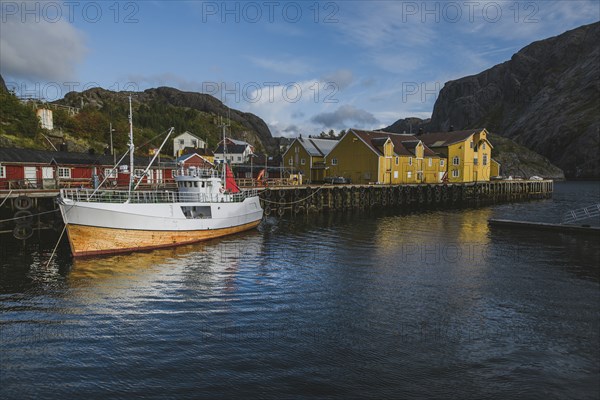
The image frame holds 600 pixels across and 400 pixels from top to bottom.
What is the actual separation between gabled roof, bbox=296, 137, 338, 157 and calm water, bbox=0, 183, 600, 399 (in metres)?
50.0

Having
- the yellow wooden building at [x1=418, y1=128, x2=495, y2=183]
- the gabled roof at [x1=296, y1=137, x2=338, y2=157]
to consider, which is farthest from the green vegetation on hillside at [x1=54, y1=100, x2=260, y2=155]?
the yellow wooden building at [x1=418, y1=128, x2=495, y2=183]

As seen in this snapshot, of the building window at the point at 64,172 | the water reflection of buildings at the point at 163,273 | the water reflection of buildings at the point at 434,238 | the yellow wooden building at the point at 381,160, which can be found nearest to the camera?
the water reflection of buildings at the point at 163,273

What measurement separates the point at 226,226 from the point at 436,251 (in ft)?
55.7

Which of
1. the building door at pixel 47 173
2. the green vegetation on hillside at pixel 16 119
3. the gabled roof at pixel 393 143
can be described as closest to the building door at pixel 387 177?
the gabled roof at pixel 393 143

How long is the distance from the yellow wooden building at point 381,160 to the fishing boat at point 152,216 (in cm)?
3297

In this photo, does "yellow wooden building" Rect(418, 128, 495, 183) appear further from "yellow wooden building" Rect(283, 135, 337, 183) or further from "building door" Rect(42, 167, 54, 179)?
"building door" Rect(42, 167, 54, 179)

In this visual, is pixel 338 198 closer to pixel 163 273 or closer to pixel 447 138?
pixel 447 138

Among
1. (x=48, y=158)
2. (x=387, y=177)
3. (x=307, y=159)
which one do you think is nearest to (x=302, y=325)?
(x=48, y=158)

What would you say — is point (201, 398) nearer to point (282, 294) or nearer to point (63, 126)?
point (282, 294)

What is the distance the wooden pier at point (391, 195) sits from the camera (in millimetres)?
52122

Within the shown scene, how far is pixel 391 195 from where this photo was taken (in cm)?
6319

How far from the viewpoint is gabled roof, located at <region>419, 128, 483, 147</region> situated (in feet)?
253

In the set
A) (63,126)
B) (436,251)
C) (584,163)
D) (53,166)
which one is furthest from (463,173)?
(584,163)

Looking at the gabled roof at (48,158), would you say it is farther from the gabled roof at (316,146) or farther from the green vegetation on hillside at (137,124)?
the gabled roof at (316,146)
